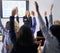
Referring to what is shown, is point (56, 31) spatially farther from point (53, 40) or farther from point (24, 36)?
point (24, 36)

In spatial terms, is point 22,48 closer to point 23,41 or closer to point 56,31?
point 23,41

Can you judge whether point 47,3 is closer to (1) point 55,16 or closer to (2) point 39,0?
(2) point 39,0

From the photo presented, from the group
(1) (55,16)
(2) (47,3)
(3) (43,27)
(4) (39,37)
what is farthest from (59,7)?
(3) (43,27)

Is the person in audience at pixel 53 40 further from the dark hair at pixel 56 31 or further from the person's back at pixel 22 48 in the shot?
the person's back at pixel 22 48

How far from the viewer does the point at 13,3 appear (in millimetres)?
9172

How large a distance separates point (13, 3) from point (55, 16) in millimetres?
2393

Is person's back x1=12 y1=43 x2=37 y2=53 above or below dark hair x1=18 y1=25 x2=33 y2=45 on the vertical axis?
below

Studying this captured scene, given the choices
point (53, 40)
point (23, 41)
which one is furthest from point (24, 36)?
point (53, 40)

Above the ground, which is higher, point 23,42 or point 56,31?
point 56,31

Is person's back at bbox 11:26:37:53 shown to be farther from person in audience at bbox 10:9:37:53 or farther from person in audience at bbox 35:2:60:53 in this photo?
person in audience at bbox 35:2:60:53

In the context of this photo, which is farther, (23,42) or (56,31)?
(56,31)

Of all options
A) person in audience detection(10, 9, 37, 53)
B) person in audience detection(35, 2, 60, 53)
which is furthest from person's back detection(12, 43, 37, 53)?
person in audience detection(35, 2, 60, 53)

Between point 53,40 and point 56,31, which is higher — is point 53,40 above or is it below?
below

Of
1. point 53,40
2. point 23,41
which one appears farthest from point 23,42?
point 53,40
